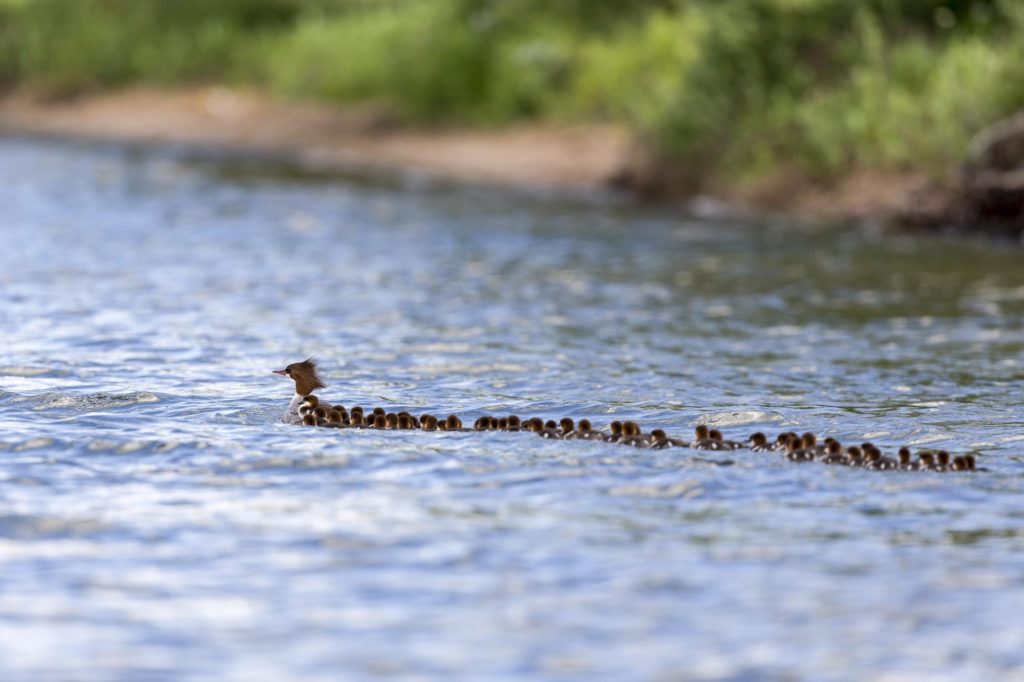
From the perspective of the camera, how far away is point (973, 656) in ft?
32.6

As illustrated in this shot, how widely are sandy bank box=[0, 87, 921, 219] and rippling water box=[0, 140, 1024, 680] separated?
20.2 ft

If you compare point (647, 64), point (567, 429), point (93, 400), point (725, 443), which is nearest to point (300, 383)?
point (93, 400)

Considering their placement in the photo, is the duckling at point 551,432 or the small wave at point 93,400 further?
the small wave at point 93,400

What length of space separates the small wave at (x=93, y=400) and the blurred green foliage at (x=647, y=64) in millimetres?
18885

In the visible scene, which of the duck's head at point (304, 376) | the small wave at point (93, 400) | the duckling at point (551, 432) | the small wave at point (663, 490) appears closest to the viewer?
the small wave at point (663, 490)

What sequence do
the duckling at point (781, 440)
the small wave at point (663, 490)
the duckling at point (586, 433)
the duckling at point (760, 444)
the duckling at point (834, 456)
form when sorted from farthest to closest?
the duckling at point (586, 433)
the duckling at point (760, 444)
the duckling at point (781, 440)
the duckling at point (834, 456)
the small wave at point (663, 490)

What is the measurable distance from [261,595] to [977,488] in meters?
5.73

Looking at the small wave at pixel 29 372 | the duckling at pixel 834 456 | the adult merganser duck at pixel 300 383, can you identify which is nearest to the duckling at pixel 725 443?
the duckling at pixel 834 456

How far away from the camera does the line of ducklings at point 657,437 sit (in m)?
13.7

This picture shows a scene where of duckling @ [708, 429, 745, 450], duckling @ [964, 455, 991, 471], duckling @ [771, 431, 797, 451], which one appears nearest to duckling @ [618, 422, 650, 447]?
duckling @ [708, 429, 745, 450]

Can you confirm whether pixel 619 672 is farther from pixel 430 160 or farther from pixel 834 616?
pixel 430 160

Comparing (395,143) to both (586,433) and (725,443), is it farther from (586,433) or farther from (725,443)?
(725,443)

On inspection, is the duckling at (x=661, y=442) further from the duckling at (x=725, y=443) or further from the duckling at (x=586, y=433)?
the duckling at (x=586, y=433)

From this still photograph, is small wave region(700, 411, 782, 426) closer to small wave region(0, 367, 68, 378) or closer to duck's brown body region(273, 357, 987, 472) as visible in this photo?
duck's brown body region(273, 357, 987, 472)
